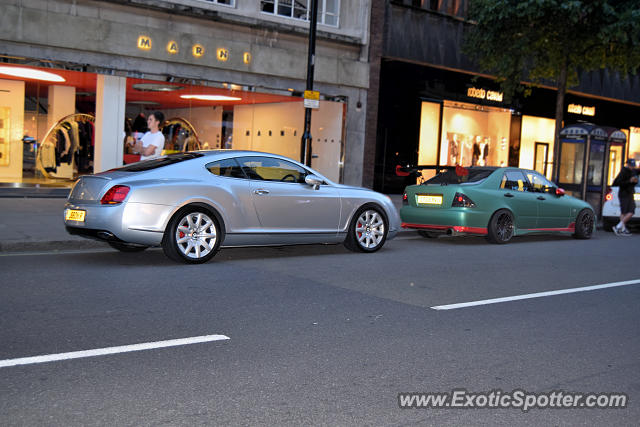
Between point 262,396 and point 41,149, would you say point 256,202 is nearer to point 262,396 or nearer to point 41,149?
point 262,396

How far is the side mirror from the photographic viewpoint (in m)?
9.95

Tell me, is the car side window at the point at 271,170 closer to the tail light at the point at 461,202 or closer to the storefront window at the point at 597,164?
the tail light at the point at 461,202

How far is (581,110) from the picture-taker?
29297 millimetres

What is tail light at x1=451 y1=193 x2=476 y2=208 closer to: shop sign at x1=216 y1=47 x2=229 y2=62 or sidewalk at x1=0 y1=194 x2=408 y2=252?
sidewalk at x1=0 y1=194 x2=408 y2=252

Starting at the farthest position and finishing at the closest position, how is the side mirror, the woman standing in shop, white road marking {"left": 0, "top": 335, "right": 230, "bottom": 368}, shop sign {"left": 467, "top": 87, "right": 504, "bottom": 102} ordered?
shop sign {"left": 467, "top": 87, "right": 504, "bottom": 102} → the woman standing in shop → the side mirror → white road marking {"left": 0, "top": 335, "right": 230, "bottom": 368}

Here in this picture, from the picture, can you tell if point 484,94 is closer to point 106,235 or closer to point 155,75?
point 155,75

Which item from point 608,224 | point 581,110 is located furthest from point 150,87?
point 581,110

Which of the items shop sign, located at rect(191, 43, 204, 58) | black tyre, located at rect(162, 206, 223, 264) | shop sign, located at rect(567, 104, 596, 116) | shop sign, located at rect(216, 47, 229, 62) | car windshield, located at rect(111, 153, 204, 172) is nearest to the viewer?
black tyre, located at rect(162, 206, 223, 264)

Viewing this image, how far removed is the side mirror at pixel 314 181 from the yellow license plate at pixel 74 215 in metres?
3.01

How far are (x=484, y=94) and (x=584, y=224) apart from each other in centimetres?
1179

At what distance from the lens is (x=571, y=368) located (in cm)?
491

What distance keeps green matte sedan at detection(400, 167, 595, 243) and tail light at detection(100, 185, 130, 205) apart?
5928mm

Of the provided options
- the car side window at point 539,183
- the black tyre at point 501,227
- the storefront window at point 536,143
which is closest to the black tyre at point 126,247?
the black tyre at point 501,227

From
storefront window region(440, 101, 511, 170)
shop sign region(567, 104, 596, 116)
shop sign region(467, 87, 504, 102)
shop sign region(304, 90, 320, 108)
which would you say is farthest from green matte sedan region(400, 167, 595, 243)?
shop sign region(567, 104, 596, 116)
